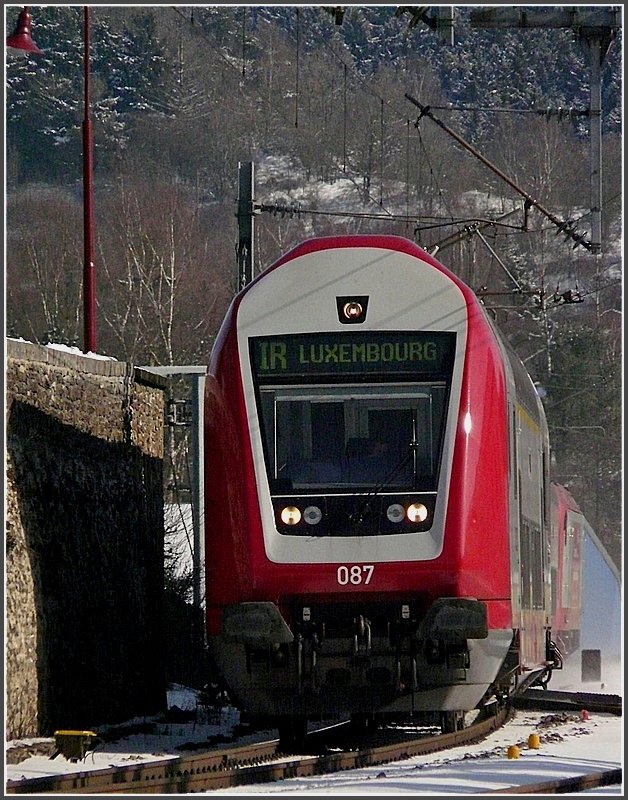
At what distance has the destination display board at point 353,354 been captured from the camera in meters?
12.7

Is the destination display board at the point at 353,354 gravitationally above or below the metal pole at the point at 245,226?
below

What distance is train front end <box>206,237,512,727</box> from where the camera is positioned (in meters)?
12.3

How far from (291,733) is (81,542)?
126 inches

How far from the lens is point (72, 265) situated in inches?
2112

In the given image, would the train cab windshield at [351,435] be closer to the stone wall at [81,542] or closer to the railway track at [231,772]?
the railway track at [231,772]

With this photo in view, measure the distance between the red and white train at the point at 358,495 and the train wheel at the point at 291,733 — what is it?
30 centimetres

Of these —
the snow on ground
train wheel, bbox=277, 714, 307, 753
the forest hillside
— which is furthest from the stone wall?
the forest hillside

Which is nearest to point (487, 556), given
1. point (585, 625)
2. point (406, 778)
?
point (406, 778)

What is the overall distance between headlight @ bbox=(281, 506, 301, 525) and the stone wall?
2.46 meters

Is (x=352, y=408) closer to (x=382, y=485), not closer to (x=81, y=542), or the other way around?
(x=382, y=485)

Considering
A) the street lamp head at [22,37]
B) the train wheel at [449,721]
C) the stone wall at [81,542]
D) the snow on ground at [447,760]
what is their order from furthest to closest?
the street lamp head at [22,37] → the train wheel at [449,721] → the stone wall at [81,542] → the snow on ground at [447,760]

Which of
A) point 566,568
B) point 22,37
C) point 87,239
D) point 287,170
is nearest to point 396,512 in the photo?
point 22,37

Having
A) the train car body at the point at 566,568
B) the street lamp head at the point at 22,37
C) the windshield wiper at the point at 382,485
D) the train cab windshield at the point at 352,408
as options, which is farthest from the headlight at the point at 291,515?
the train car body at the point at 566,568

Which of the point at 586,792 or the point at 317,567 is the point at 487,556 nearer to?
the point at 317,567
